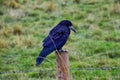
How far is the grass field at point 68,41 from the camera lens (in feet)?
29.9

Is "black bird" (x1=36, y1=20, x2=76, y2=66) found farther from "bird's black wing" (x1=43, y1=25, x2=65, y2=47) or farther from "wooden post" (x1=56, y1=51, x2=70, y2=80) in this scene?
"wooden post" (x1=56, y1=51, x2=70, y2=80)

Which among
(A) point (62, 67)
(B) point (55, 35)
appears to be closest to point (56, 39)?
(B) point (55, 35)

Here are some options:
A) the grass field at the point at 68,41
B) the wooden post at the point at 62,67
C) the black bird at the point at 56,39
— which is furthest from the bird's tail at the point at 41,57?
the grass field at the point at 68,41

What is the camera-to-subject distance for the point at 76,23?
1373cm

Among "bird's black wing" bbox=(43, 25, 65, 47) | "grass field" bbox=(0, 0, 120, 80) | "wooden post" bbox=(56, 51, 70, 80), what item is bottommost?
"grass field" bbox=(0, 0, 120, 80)

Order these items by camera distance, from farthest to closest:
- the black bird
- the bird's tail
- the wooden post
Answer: the black bird < the bird's tail < the wooden post

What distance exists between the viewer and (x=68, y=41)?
1195 cm

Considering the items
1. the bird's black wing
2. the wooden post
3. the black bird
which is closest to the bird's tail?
the black bird

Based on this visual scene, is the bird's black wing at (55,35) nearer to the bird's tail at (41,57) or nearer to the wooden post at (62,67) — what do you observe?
the bird's tail at (41,57)

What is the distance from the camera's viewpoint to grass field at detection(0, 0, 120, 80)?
912 centimetres

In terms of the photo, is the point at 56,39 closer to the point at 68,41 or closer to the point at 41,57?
the point at 41,57

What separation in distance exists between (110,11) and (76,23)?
1.63m

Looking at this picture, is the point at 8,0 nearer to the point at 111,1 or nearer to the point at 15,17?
the point at 15,17

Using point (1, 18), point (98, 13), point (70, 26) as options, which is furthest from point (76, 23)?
point (70, 26)
